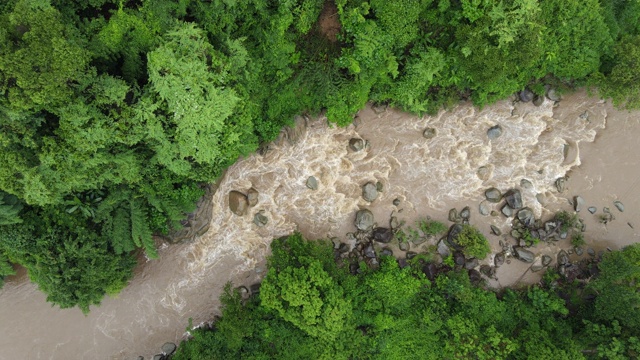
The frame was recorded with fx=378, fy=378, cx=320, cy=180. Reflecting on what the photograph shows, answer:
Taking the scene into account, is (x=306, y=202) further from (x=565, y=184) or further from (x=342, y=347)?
(x=565, y=184)

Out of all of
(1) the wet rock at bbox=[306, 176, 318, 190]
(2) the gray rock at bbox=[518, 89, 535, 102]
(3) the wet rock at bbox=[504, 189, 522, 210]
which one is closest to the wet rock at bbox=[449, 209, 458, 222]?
(3) the wet rock at bbox=[504, 189, 522, 210]

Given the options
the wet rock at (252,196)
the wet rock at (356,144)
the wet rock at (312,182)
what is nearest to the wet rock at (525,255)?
the wet rock at (356,144)

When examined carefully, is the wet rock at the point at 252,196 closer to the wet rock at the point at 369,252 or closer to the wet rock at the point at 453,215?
the wet rock at the point at 369,252

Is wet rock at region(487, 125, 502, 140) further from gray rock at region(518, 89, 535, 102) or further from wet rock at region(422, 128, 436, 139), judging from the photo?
wet rock at region(422, 128, 436, 139)

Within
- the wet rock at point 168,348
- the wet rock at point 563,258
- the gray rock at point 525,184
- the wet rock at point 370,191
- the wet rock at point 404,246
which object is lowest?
the wet rock at point 563,258

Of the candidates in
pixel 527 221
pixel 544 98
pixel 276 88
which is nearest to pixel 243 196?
pixel 276 88

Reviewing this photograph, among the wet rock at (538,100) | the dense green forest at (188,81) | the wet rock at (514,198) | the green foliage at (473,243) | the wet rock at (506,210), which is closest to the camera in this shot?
the dense green forest at (188,81)
